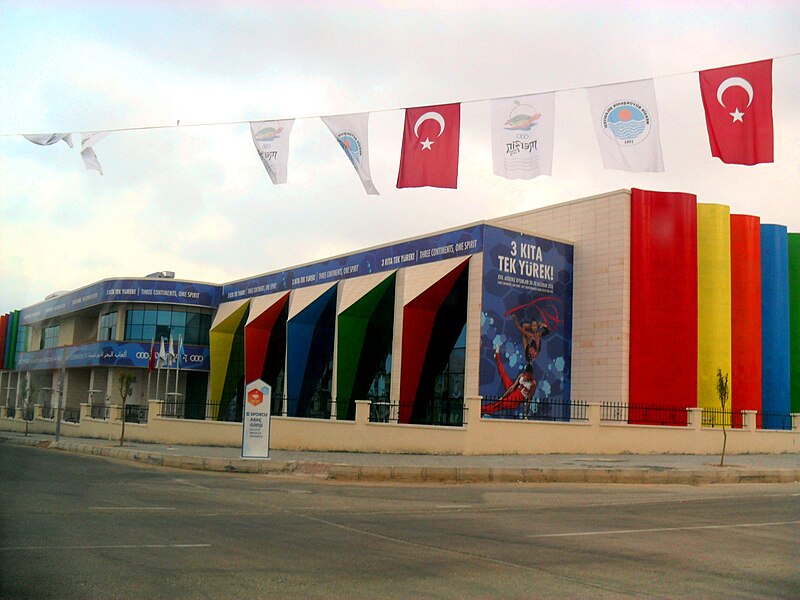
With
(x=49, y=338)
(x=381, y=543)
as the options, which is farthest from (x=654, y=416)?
(x=49, y=338)

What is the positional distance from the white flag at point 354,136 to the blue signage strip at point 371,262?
11.9 metres

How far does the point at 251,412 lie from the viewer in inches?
780

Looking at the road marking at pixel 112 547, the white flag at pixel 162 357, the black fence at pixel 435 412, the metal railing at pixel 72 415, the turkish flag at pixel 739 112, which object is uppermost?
the turkish flag at pixel 739 112

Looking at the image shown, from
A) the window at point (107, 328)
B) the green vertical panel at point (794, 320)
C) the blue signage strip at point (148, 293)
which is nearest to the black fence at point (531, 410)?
the green vertical panel at point (794, 320)

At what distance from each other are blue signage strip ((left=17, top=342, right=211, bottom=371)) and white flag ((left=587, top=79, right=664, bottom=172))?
35.2 metres

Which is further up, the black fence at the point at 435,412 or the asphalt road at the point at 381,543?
the black fence at the point at 435,412

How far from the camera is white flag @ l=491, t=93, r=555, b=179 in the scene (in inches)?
659

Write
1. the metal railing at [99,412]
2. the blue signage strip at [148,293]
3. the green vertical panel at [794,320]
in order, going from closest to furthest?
the metal railing at [99,412], the green vertical panel at [794,320], the blue signage strip at [148,293]

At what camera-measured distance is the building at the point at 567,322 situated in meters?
29.5

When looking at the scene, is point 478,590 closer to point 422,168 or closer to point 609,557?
point 609,557

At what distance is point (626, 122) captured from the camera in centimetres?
1580

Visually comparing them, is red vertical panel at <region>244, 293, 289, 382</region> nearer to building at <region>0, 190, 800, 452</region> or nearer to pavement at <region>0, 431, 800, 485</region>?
building at <region>0, 190, 800, 452</region>

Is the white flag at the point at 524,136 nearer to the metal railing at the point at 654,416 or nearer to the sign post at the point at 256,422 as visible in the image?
the sign post at the point at 256,422

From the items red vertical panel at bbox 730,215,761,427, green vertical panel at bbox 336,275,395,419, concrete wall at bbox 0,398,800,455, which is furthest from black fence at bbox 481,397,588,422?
green vertical panel at bbox 336,275,395,419
